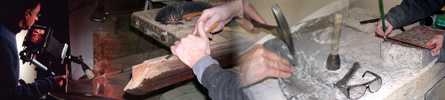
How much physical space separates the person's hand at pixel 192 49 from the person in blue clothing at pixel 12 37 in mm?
888

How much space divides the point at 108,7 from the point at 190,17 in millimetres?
883

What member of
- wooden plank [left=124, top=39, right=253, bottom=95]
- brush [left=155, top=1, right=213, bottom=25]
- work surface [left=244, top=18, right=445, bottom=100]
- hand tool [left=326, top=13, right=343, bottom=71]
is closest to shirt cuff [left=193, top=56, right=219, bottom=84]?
wooden plank [left=124, top=39, right=253, bottom=95]

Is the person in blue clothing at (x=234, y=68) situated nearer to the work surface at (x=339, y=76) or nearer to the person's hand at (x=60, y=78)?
the work surface at (x=339, y=76)

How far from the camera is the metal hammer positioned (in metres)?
0.37

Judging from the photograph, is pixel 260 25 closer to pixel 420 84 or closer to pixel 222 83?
pixel 222 83

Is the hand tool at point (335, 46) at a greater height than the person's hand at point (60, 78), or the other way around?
the hand tool at point (335, 46)

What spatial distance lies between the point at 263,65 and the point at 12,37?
1.44 m

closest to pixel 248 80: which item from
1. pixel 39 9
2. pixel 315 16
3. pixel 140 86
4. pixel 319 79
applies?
pixel 315 16

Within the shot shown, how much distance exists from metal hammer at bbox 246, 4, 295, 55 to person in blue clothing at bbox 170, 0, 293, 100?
0.05 ft

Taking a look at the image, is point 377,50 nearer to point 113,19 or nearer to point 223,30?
point 223,30

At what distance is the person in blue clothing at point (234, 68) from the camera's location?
0.45 metres

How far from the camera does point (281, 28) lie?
39 centimetres

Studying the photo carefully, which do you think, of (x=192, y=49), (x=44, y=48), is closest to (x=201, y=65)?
(x=192, y=49)

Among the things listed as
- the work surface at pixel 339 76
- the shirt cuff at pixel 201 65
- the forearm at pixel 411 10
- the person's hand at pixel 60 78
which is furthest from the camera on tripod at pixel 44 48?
the forearm at pixel 411 10
